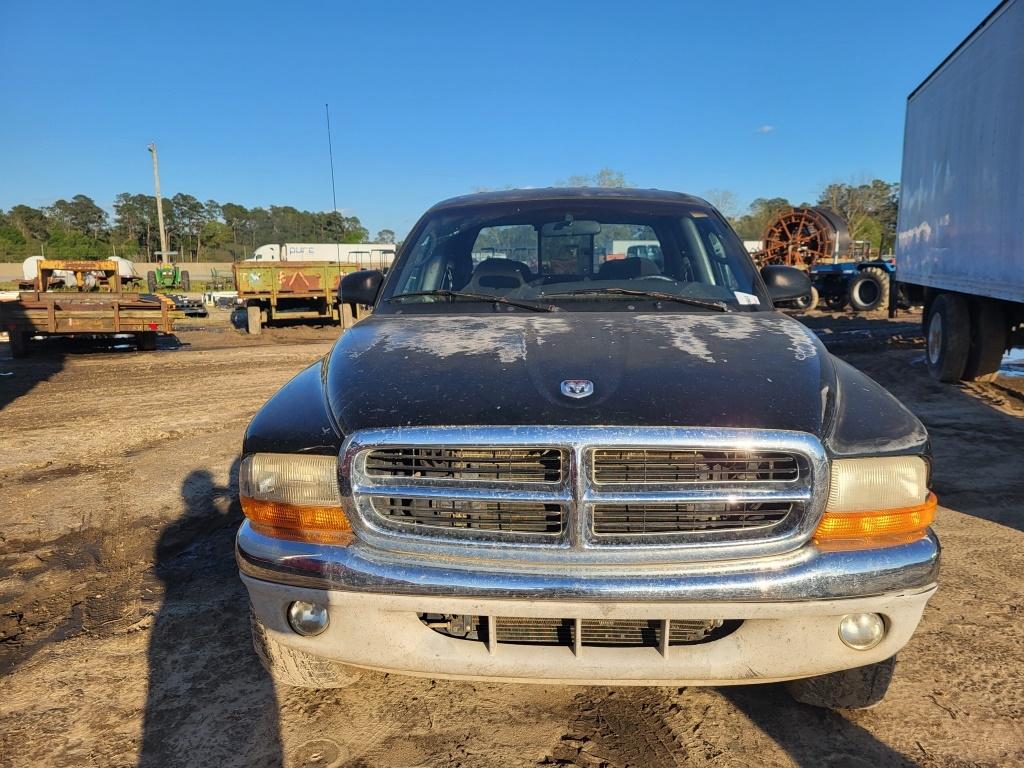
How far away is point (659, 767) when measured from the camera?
6.91 feet

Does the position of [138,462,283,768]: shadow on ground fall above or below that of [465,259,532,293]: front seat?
below

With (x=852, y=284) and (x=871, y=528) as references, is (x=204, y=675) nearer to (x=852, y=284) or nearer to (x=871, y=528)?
(x=871, y=528)

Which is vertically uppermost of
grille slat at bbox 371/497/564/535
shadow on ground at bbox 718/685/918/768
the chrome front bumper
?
grille slat at bbox 371/497/564/535

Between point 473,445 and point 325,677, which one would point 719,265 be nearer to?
point 473,445

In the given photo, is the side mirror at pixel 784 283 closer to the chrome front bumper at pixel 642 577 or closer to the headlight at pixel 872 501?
the headlight at pixel 872 501

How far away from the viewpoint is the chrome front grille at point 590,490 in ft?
6.09

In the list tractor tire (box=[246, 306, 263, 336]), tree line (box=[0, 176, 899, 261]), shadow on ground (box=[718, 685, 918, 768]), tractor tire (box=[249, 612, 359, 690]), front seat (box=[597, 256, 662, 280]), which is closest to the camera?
shadow on ground (box=[718, 685, 918, 768])

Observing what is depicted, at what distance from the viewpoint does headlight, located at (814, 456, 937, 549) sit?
1912 mm

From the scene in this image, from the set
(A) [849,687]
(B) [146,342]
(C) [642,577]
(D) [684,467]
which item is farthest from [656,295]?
(B) [146,342]

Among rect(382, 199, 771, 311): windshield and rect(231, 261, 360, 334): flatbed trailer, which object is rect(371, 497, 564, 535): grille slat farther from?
rect(231, 261, 360, 334): flatbed trailer

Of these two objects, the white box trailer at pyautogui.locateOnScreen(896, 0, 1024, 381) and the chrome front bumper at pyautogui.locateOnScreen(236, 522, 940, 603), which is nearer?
the chrome front bumper at pyautogui.locateOnScreen(236, 522, 940, 603)

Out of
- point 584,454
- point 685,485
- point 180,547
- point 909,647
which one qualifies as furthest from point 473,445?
point 180,547

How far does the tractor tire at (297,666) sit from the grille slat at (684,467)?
112 cm

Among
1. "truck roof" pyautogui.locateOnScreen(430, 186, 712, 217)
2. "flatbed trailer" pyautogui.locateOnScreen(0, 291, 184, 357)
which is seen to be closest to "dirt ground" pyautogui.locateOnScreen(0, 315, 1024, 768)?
"truck roof" pyautogui.locateOnScreen(430, 186, 712, 217)
